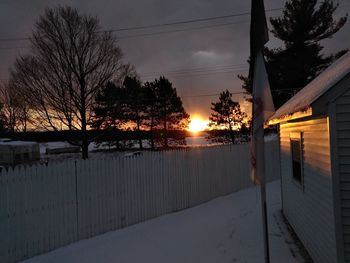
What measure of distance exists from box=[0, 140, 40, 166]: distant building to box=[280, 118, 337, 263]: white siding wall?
2622cm

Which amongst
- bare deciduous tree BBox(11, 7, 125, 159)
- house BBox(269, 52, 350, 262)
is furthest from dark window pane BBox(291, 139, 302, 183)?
bare deciduous tree BBox(11, 7, 125, 159)

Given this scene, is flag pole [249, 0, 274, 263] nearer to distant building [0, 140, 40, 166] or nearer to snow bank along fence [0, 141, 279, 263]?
snow bank along fence [0, 141, 279, 263]

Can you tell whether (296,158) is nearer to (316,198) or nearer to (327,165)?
(316,198)

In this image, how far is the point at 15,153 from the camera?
91.2 ft

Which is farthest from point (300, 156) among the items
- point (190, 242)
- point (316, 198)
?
point (190, 242)

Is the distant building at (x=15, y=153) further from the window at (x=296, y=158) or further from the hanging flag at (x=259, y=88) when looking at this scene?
the hanging flag at (x=259, y=88)

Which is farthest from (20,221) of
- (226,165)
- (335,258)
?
(226,165)

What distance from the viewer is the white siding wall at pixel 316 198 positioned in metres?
4.42

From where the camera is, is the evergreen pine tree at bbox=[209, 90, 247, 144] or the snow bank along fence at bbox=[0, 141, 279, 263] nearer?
the snow bank along fence at bbox=[0, 141, 279, 263]

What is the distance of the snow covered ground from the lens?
20.1ft

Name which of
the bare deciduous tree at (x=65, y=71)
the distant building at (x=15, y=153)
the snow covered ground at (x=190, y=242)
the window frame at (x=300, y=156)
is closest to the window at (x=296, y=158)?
the window frame at (x=300, y=156)

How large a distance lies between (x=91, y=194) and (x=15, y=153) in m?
23.3

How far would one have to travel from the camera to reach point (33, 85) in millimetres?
18812

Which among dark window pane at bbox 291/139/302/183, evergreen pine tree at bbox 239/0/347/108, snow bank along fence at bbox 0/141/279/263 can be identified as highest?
evergreen pine tree at bbox 239/0/347/108
